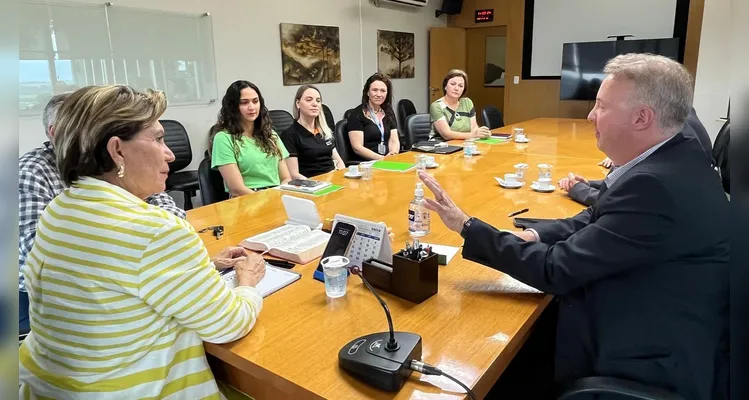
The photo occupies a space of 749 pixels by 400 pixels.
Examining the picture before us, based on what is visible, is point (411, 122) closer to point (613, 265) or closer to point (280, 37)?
point (280, 37)

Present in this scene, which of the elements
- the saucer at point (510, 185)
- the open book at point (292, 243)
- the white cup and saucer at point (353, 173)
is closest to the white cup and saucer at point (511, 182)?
the saucer at point (510, 185)

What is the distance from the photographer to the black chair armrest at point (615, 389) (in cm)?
99

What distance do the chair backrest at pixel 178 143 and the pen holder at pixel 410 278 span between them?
329 centimetres

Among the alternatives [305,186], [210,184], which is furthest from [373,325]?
[210,184]

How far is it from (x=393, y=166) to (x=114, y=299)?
2.14 meters

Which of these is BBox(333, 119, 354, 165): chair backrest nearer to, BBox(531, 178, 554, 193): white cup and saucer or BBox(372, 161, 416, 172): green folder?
BBox(372, 161, 416, 172): green folder

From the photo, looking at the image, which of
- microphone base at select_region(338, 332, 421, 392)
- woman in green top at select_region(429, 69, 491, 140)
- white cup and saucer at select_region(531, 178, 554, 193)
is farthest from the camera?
woman in green top at select_region(429, 69, 491, 140)

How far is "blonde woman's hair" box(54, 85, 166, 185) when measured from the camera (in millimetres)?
1036

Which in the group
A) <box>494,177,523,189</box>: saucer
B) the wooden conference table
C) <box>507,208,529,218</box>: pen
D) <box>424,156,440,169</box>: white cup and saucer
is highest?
<box>424,156,440,169</box>: white cup and saucer

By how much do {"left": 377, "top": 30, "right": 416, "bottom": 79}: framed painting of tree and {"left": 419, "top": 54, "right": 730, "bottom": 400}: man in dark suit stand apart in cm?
557

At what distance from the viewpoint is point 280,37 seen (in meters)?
5.11

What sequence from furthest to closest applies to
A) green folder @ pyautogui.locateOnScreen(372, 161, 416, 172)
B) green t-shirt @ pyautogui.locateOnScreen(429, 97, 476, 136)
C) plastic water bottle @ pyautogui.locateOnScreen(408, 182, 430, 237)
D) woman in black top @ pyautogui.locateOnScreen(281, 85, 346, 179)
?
green t-shirt @ pyautogui.locateOnScreen(429, 97, 476, 136)
woman in black top @ pyautogui.locateOnScreen(281, 85, 346, 179)
green folder @ pyautogui.locateOnScreen(372, 161, 416, 172)
plastic water bottle @ pyautogui.locateOnScreen(408, 182, 430, 237)

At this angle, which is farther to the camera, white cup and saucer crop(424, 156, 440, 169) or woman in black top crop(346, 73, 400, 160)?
woman in black top crop(346, 73, 400, 160)

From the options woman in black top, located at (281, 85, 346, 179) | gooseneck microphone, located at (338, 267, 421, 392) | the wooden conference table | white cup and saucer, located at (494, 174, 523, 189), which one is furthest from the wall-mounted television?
gooseneck microphone, located at (338, 267, 421, 392)
